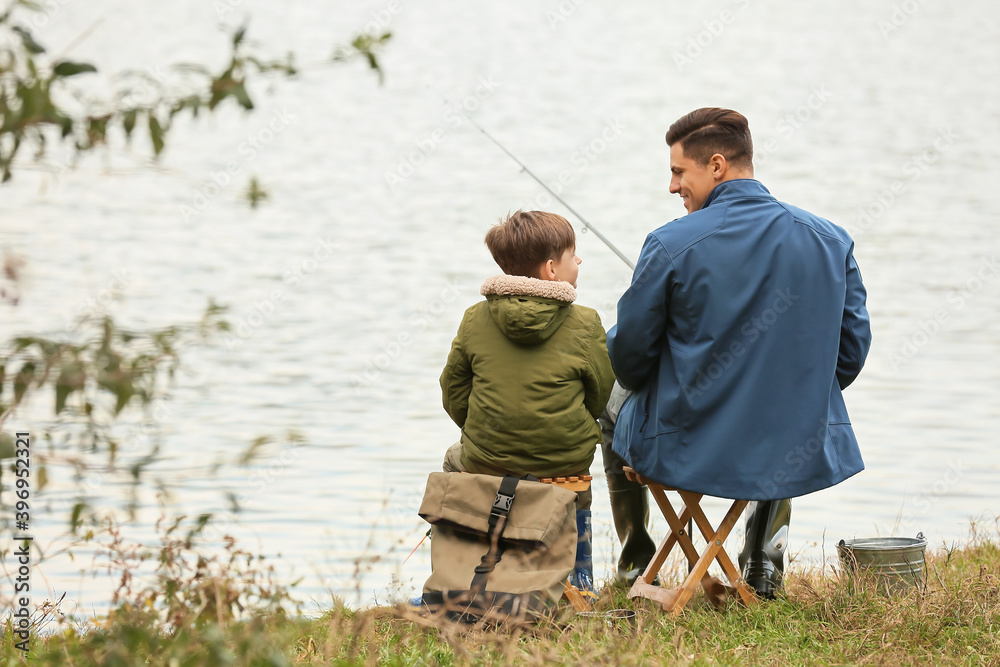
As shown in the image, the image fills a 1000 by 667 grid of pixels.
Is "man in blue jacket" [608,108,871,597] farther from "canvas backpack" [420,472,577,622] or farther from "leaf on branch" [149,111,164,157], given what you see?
"leaf on branch" [149,111,164,157]

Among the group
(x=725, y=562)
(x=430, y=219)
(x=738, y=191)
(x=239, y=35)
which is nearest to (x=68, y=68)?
(x=239, y=35)

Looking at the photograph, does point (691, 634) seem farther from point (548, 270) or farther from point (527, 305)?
point (548, 270)

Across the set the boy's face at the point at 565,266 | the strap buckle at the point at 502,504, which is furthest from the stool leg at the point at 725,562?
the boy's face at the point at 565,266

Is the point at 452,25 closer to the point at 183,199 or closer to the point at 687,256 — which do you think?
the point at 183,199

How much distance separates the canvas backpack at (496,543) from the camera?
3.00 metres

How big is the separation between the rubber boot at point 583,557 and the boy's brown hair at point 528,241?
0.69 m

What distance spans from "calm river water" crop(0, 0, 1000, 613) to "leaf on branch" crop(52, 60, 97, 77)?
0.28 feet

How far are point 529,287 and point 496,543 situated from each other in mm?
674

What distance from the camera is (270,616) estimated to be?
2318 mm

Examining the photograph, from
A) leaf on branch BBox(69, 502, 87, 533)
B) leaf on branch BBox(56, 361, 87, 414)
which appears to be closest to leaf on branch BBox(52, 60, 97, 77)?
leaf on branch BBox(56, 361, 87, 414)

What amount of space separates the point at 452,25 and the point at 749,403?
2387 centimetres

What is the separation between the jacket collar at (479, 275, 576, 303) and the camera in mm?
3139

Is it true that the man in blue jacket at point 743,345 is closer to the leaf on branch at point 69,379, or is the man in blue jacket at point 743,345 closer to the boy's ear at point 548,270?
the boy's ear at point 548,270

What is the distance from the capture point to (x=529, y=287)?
3139mm
